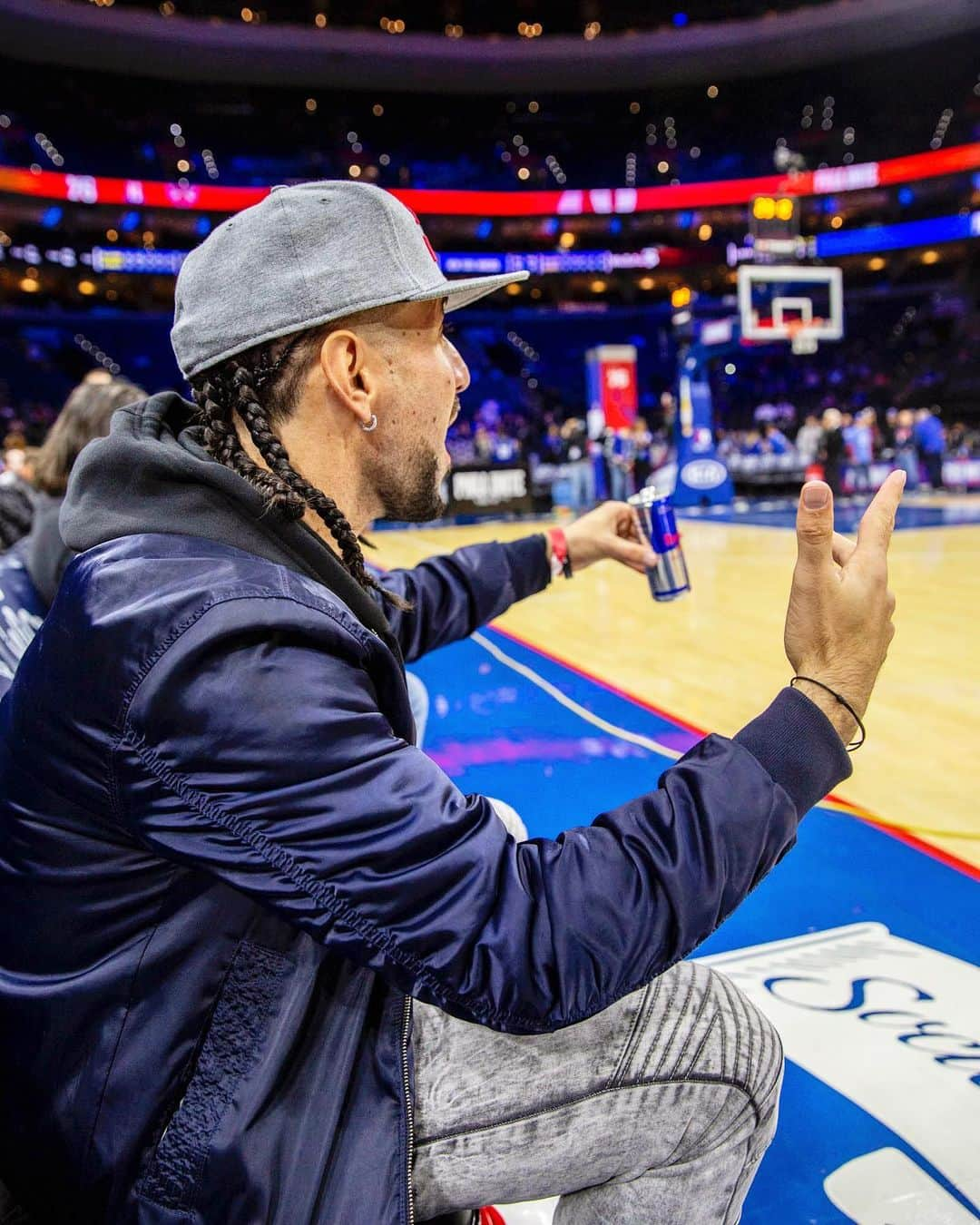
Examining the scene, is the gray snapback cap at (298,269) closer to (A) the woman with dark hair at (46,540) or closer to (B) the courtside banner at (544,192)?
(A) the woman with dark hair at (46,540)

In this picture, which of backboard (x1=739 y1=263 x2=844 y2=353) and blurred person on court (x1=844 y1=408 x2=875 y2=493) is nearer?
backboard (x1=739 y1=263 x2=844 y2=353)

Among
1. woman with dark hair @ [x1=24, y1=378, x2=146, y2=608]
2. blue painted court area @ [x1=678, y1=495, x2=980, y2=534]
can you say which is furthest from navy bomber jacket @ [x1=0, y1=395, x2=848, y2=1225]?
blue painted court area @ [x1=678, y1=495, x2=980, y2=534]

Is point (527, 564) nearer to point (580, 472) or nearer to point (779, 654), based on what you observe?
point (779, 654)

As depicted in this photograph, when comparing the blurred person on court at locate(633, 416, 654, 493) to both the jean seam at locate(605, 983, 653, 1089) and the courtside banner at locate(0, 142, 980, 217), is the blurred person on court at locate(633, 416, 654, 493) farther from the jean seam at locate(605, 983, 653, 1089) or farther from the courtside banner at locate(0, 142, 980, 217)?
the jean seam at locate(605, 983, 653, 1089)

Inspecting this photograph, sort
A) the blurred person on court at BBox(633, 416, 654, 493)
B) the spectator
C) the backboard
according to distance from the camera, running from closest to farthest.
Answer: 1. the spectator
2. the backboard
3. the blurred person on court at BBox(633, 416, 654, 493)

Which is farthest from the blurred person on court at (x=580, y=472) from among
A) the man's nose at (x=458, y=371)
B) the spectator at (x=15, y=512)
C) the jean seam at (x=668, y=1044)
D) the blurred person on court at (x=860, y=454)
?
the jean seam at (x=668, y=1044)

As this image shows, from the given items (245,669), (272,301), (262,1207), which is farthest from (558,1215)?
(272,301)

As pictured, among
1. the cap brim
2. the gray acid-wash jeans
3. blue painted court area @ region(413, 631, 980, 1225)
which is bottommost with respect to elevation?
blue painted court area @ region(413, 631, 980, 1225)

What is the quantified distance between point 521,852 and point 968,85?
34684mm

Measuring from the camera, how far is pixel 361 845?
842 millimetres

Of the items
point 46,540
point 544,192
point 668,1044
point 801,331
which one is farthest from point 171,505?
point 544,192

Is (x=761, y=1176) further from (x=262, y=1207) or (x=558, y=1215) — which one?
(x=262, y=1207)

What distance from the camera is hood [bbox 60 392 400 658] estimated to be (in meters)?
0.98

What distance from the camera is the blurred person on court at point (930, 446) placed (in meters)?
17.4
